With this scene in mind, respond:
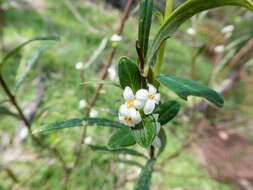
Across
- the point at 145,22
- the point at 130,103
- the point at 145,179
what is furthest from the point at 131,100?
the point at 145,179

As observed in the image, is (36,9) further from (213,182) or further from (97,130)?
(213,182)

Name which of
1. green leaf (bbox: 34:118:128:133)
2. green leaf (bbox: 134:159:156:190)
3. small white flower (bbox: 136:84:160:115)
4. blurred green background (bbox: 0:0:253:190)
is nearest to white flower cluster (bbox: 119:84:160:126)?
small white flower (bbox: 136:84:160:115)

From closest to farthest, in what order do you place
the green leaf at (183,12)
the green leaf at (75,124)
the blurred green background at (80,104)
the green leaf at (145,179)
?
the green leaf at (183,12) < the green leaf at (75,124) < the green leaf at (145,179) < the blurred green background at (80,104)

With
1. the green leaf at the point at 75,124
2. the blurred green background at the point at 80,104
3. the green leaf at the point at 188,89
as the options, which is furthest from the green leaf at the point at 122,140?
the blurred green background at the point at 80,104

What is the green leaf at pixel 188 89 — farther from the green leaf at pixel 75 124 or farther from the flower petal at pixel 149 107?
the green leaf at pixel 75 124

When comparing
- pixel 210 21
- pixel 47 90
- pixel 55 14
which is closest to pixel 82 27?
pixel 55 14

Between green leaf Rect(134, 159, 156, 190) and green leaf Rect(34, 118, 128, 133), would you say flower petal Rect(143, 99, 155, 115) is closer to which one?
green leaf Rect(34, 118, 128, 133)
